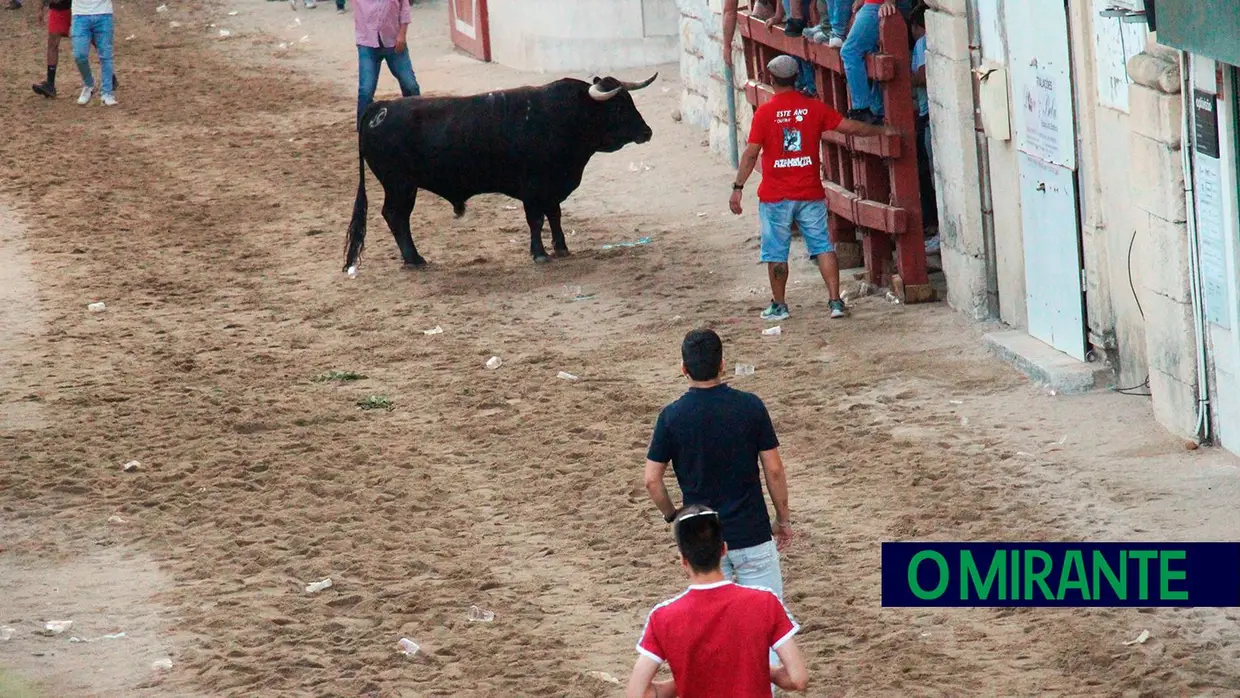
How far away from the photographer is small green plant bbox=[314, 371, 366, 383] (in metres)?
11.4

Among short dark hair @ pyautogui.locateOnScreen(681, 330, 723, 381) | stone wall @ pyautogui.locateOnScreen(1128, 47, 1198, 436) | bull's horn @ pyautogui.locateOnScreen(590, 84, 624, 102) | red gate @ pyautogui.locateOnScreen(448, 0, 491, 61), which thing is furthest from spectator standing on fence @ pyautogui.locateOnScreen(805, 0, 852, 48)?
red gate @ pyautogui.locateOnScreen(448, 0, 491, 61)

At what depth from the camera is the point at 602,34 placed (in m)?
21.3

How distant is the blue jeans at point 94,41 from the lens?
69.8ft

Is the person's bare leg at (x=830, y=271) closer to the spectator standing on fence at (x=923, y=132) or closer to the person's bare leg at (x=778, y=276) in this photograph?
the person's bare leg at (x=778, y=276)

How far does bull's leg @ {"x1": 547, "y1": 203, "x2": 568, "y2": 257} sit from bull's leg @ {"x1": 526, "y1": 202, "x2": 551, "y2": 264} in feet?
0.37

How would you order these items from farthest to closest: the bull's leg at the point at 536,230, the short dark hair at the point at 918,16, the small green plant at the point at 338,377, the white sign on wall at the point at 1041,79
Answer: the bull's leg at the point at 536,230 → the short dark hair at the point at 918,16 → the small green plant at the point at 338,377 → the white sign on wall at the point at 1041,79

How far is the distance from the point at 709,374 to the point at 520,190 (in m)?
8.26

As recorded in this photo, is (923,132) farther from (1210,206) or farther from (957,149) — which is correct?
(1210,206)

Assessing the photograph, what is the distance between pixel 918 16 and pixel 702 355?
6.88 meters

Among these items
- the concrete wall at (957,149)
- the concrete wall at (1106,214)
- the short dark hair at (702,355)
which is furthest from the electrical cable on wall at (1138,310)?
the short dark hair at (702,355)

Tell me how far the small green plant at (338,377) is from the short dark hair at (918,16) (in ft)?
15.0

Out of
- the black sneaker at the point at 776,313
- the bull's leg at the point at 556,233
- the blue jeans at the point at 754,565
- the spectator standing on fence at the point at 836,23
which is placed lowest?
the black sneaker at the point at 776,313

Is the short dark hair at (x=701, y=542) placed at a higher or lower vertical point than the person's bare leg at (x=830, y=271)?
higher

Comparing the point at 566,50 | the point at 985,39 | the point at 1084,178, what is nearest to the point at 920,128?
the point at 985,39
